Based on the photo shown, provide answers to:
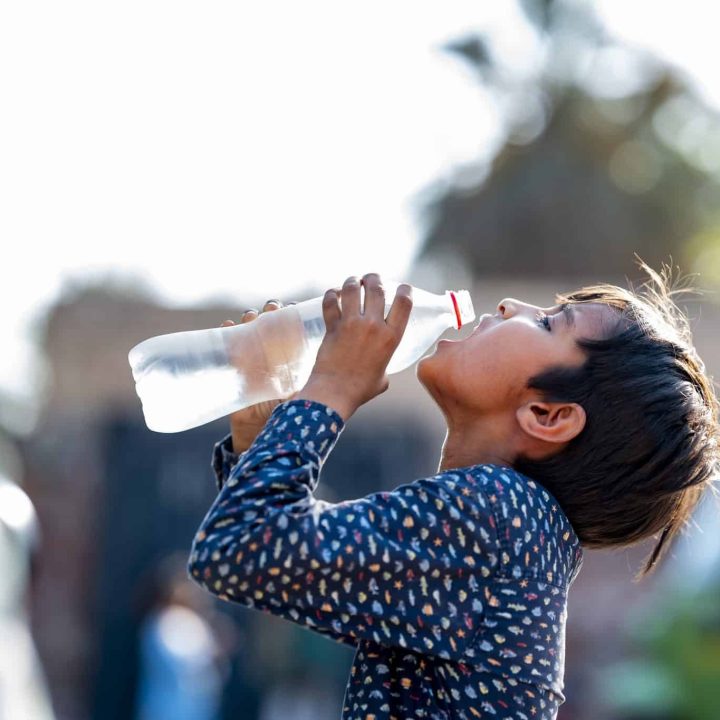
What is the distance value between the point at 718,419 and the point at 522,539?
0.63 meters

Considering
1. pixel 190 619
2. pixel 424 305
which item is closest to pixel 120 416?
pixel 190 619

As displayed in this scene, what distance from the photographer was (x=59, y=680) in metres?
13.5

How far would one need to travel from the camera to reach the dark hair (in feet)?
7.66

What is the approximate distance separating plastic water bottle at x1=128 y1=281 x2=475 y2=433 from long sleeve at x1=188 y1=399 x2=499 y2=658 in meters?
0.41

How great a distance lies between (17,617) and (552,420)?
407 cm

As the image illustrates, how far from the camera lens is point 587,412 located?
7.70ft

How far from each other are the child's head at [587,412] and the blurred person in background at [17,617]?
313cm

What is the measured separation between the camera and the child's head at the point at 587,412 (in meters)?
2.34

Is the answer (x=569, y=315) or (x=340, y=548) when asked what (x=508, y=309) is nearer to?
(x=569, y=315)

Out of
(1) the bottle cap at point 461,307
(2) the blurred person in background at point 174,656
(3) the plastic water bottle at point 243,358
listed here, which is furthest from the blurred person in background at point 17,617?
(1) the bottle cap at point 461,307

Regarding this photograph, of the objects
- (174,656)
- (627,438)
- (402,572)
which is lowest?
(174,656)

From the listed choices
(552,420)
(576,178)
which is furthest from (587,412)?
(576,178)

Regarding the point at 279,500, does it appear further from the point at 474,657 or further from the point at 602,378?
the point at 602,378

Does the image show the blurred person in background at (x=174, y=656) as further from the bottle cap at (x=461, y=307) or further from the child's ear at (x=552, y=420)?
the child's ear at (x=552, y=420)
